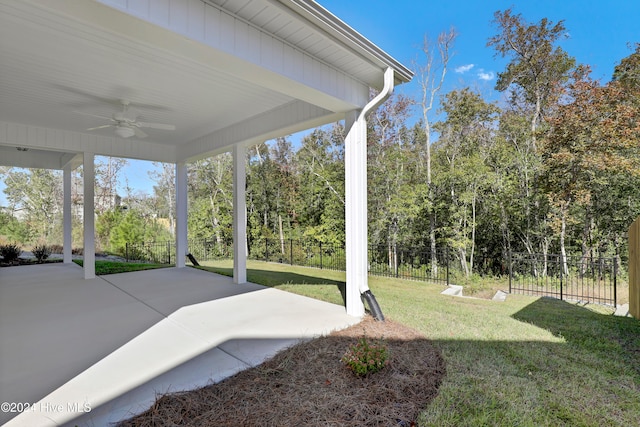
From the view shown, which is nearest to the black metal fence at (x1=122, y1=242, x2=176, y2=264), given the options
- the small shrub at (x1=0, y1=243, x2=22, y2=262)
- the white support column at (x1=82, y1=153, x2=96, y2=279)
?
the small shrub at (x1=0, y1=243, x2=22, y2=262)

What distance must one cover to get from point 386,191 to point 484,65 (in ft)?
17.6

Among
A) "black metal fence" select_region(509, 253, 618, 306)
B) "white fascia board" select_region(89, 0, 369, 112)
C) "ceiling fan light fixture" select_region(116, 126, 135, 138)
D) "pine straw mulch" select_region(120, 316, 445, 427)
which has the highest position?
"white fascia board" select_region(89, 0, 369, 112)

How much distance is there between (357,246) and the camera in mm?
3609

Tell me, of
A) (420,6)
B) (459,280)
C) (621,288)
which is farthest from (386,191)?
(621,288)

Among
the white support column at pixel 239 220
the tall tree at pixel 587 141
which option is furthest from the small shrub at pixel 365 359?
the tall tree at pixel 587 141

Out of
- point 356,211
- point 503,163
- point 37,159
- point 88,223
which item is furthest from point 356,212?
point 37,159

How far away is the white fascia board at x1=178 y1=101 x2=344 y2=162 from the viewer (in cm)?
408

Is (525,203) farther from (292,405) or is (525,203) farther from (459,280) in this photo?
(292,405)

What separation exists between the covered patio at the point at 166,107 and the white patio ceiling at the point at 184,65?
1 centimetres

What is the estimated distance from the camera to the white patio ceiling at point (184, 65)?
84.6 inches

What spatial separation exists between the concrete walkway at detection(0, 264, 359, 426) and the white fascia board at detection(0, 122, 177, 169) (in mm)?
2687

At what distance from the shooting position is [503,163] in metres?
8.82

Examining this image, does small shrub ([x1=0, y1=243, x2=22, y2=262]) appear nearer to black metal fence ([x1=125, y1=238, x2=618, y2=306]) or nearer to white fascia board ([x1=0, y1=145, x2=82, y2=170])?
white fascia board ([x1=0, y1=145, x2=82, y2=170])

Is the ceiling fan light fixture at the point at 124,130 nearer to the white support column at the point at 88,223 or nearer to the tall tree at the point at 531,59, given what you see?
the white support column at the point at 88,223
